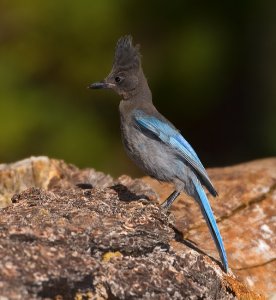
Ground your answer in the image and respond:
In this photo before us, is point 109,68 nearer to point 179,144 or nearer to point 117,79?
point 117,79

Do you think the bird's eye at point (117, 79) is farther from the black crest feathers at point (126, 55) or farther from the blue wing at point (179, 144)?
the blue wing at point (179, 144)

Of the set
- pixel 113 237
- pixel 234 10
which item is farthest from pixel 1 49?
pixel 113 237

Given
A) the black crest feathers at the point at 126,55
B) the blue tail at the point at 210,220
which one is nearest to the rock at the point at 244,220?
the blue tail at the point at 210,220

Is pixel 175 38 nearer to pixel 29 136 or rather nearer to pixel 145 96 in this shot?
pixel 29 136

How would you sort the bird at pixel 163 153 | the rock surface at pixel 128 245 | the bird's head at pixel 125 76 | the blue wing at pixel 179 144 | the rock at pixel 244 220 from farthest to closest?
the bird's head at pixel 125 76
the bird at pixel 163 153
the blue wing at pixel 179 144
the rock at pixel 244 220
the rock surface at pixel 128 245

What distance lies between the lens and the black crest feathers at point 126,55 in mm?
5750

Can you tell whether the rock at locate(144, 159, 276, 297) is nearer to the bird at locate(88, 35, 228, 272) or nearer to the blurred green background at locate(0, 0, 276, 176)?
the bird at locate(88, 35, 228, 272)

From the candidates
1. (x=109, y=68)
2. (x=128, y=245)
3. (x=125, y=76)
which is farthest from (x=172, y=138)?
(x=109, y=68)

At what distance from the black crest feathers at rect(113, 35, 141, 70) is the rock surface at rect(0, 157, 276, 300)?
72 centimetres

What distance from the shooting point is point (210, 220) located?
5.12 m

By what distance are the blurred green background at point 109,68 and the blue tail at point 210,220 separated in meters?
3.83

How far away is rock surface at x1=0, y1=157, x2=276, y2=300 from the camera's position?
13.5ft

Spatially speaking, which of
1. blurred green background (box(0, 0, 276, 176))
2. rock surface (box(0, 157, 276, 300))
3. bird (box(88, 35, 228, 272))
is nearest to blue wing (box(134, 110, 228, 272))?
bird (box(88, 35, 228, 272))

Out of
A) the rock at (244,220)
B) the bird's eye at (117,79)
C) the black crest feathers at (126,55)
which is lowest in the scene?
the rock at (244,220)
